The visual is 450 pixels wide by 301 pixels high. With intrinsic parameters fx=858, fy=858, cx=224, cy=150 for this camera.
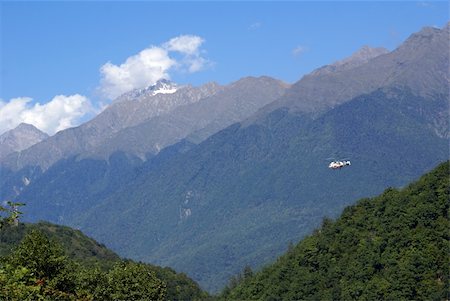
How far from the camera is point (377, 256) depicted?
139 m

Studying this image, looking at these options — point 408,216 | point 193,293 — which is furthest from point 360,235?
point 193,293

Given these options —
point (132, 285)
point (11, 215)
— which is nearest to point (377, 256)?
point (132, 285)

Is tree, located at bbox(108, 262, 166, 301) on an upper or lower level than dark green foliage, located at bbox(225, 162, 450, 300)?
upper

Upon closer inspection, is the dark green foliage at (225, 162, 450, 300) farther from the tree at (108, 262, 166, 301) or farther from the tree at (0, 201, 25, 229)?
the tree at (0, 201, 25, 229)

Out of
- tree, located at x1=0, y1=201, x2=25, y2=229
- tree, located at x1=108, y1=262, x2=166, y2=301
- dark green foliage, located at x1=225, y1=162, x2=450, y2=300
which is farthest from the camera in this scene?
dark green foliage, located at x1=225, y1=162, x2=450, y2=300

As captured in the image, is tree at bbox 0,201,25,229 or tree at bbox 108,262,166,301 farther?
tree at bbox 108,262,166,301

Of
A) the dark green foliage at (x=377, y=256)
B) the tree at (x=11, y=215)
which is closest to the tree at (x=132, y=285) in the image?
the dark green foliage at (x=377, y=256)

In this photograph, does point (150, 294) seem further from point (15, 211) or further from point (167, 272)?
point (167, 272)

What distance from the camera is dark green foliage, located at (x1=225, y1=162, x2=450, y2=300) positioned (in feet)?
418

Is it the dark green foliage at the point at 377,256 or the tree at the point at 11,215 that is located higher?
the tree at the point at 11,215

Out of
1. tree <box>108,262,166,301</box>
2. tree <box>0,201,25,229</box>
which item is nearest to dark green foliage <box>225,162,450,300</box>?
tree <box>108,262,166,301</box>

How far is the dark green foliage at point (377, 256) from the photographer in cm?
12731

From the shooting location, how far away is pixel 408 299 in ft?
410

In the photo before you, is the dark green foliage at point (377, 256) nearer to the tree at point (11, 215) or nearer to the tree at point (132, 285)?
the tree at point (132, 285)
